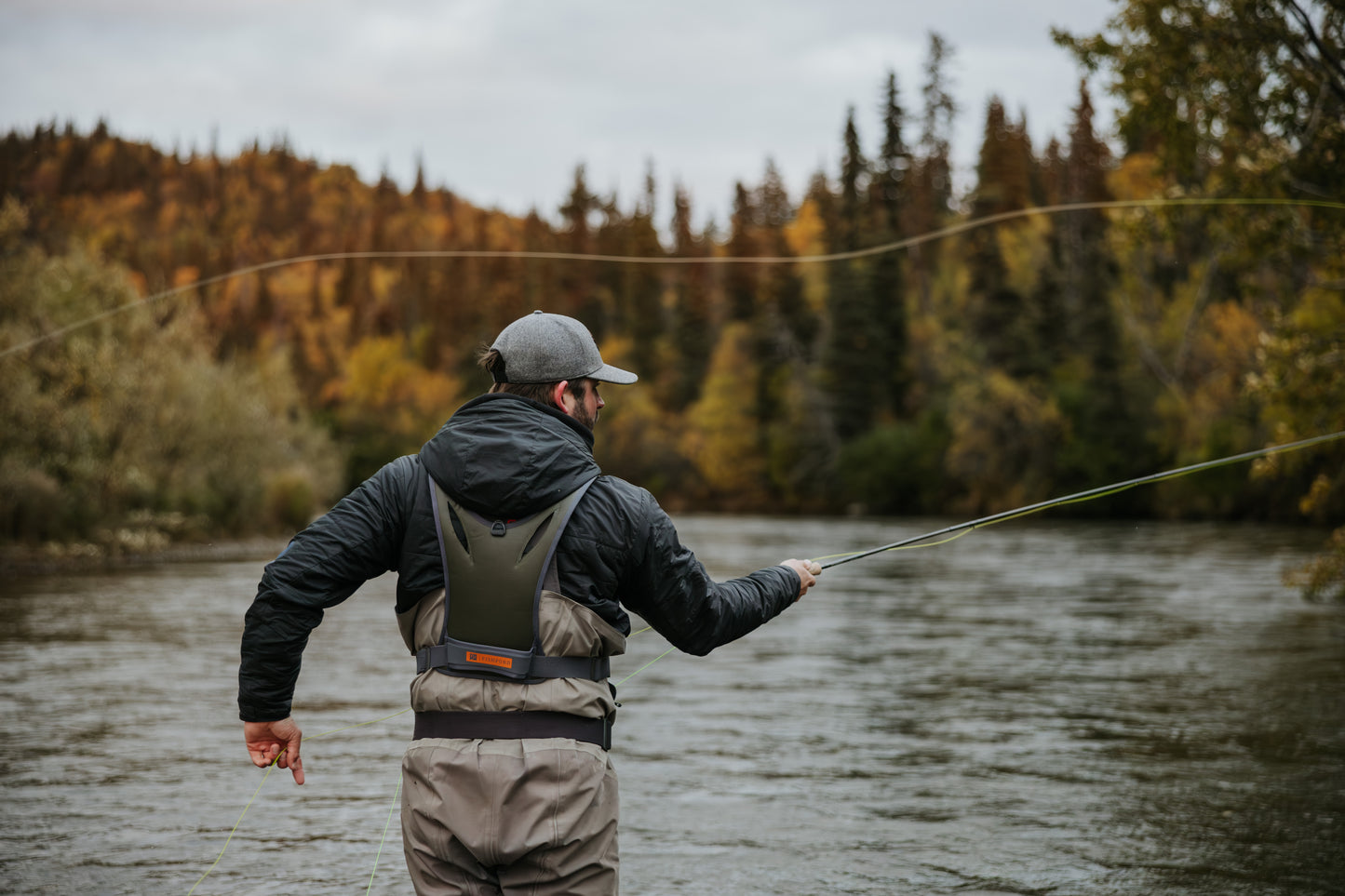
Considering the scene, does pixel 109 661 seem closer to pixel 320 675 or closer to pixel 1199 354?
pixel 320 675

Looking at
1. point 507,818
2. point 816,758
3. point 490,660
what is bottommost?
point 816,758

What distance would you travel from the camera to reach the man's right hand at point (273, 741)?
3.20 m

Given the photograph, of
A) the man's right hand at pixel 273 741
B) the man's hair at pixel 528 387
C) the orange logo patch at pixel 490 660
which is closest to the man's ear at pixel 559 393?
the man's hair at pixel 528 387

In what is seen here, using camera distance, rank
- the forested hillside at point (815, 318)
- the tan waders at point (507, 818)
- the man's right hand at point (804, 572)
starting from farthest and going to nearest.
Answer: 1. the forested hillside at point (815, 318)
2. the man's right hand at point (804, 572)
3. the tan waders at point (507, 818)

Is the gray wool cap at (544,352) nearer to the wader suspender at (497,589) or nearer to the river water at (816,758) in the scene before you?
the wader suspender at (497,589)

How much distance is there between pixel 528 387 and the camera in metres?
3.23

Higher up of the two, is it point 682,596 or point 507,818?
point 682,596

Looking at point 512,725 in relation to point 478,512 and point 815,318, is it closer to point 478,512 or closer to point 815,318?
point 478,512

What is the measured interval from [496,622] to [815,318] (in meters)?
66.5

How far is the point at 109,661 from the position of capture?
13852mm

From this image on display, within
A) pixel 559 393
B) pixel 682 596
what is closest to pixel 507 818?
pixel 682 596

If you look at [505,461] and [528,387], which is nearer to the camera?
[505,461]

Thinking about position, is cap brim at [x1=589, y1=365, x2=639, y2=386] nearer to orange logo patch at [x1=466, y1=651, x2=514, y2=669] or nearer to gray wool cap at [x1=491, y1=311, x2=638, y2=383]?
gray wool cap at [x1=491, y1=311, x2=638, y2=383]

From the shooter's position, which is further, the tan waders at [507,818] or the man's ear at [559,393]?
the man's ear at [559,393]
